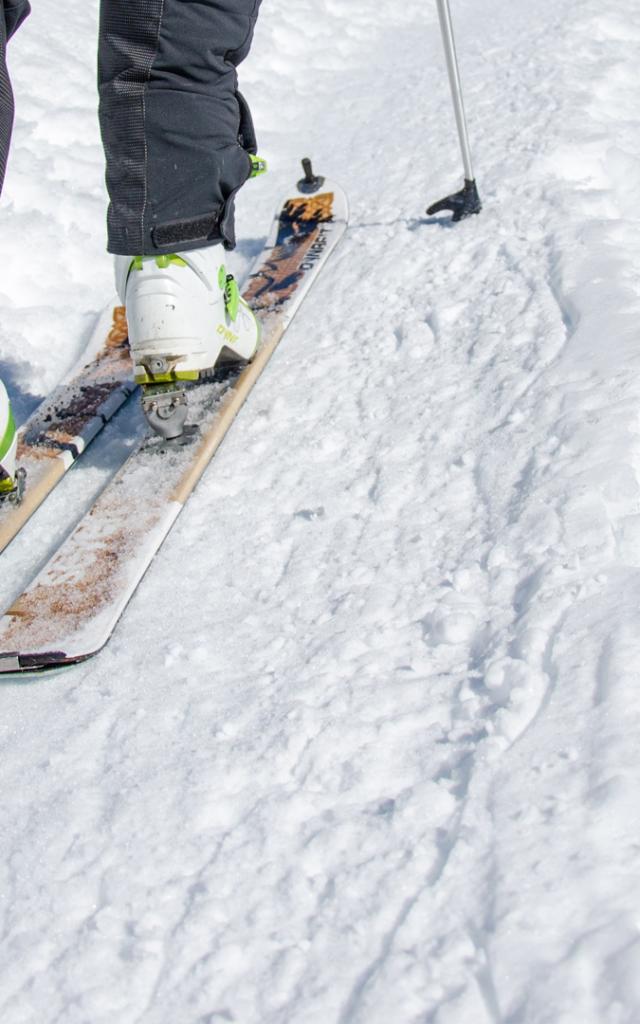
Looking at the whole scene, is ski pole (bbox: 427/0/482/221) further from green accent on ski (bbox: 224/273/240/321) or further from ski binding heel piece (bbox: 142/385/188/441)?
ski binding heel piece (bbox: 142/385/188/441)

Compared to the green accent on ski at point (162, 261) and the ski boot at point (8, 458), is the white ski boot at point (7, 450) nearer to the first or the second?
the ski boot at point (8, 458)

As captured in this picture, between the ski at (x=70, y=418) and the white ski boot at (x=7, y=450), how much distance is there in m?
0.03

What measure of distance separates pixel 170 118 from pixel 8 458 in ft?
2.99

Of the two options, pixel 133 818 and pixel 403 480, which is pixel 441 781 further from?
pixel 403 480

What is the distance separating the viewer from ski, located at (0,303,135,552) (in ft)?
8.00

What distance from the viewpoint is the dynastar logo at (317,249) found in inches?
136

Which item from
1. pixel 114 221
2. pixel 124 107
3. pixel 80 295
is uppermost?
pixel 124 107

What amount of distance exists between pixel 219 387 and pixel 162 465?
403mm

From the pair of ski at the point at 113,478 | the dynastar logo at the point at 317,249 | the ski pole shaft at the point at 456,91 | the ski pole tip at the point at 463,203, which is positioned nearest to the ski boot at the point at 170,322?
the pair of ski at the point at 113,478

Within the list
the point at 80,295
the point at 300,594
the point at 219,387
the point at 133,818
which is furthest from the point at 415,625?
the point at 80,295

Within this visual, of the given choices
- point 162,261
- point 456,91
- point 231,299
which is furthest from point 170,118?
point 456,91

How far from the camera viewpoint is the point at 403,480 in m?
2.20

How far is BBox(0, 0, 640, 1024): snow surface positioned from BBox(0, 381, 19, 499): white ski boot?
14cm

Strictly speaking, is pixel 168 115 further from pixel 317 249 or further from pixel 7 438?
pixel 317 249
